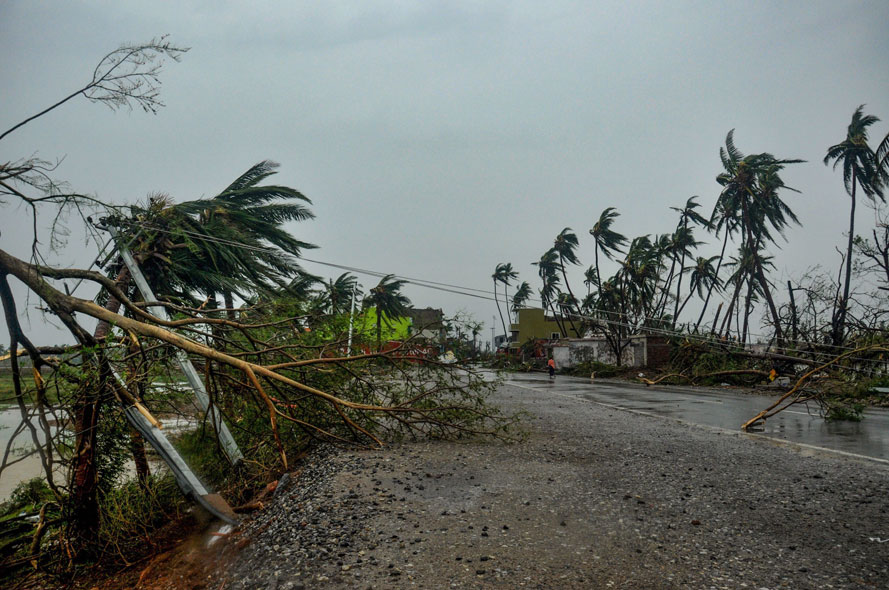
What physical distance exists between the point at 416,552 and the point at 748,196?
30778mm

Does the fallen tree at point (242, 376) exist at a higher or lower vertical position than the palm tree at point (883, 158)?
lower

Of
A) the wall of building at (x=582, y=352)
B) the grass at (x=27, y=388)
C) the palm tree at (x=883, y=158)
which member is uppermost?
the palm tree at (x=883, y=158)

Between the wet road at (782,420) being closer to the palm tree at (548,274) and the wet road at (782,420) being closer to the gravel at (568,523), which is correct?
the gravel at (568,523)

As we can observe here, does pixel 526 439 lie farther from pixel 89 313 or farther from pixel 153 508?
pixel 89 313

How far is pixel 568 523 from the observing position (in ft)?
13.8

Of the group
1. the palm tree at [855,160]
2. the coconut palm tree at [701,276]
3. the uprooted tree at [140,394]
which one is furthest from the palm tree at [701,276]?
the uprooted tree at [140,394]

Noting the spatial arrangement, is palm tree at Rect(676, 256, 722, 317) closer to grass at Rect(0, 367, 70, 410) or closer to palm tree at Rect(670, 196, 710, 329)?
palm tree at Rect(670, 196, 710, 329)

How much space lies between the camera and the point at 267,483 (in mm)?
6582

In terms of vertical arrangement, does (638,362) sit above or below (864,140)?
below

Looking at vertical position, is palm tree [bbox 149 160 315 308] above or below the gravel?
above

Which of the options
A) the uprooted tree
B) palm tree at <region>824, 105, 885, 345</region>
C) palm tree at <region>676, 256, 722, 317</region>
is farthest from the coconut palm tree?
the uprooted tree

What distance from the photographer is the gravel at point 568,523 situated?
345cm

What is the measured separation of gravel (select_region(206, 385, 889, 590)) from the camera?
3449mm

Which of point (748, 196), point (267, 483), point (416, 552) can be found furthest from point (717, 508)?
point (748, 196)
